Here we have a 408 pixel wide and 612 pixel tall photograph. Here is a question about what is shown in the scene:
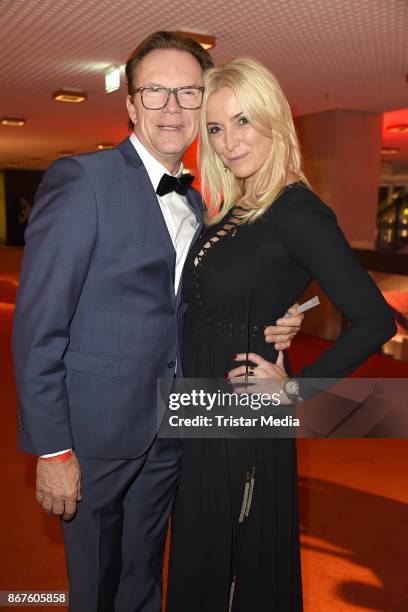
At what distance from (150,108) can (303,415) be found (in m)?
3.66

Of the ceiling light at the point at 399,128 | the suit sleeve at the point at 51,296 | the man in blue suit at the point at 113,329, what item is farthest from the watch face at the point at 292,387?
the ceiling light at the point at 399,128

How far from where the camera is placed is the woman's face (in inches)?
76.1

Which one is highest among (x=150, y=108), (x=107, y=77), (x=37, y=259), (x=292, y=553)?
(x=107, y=77)

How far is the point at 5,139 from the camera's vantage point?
15062 mm

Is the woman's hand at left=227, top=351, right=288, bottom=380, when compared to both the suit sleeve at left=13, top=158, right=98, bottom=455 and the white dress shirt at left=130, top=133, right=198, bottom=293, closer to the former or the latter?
the white dress shirt at left=130, top=133, right=198, bottom=293

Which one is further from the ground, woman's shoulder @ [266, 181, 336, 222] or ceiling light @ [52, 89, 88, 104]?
ceiling light @ [52, 89, 88, 104]

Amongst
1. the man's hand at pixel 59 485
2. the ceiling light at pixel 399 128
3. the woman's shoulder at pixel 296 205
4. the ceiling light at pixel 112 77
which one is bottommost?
the man's hand at pixel 59 485

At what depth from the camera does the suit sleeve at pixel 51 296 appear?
5.36ft

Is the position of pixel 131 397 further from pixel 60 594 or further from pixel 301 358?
pixel 301 358

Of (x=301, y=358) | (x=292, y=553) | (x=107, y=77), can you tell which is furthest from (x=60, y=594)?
(x=107, y=77)

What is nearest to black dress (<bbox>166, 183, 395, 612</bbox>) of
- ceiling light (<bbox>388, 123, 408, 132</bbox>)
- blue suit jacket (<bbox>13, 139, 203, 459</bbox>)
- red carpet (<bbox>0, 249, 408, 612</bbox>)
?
blue suit jacket (<bbox>13, 139, 203, 459</bbox>)

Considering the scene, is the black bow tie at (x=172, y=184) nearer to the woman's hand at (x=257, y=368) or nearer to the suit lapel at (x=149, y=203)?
the suit lapel at (x=149, y=203)

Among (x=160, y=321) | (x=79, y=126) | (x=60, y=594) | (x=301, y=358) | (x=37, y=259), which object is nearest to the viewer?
(x=37, y=259)

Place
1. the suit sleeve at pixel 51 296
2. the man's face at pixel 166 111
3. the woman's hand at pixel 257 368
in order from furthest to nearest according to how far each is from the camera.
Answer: the man's face at pixel 166 111 → the woman's hand at pixel 257 368 → the suit sleeve at pixel 51 296
